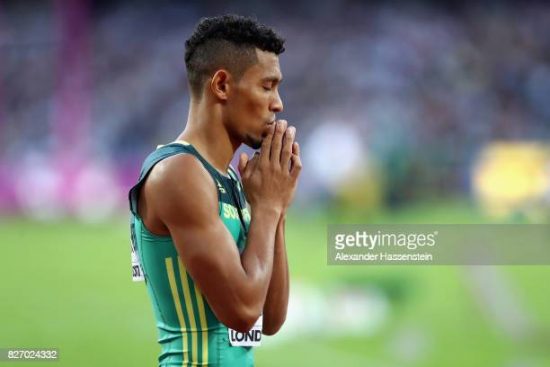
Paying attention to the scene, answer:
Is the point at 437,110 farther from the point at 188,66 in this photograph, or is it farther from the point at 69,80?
the point at 188,66

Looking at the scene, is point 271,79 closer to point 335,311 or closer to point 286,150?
point 286,150

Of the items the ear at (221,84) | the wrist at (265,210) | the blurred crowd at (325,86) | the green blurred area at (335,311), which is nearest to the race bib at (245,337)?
the wrist at (265,210)

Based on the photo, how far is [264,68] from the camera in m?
2.42

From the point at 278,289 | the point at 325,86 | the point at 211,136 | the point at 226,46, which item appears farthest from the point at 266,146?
the point at 325,86

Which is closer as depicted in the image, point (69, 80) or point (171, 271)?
point (171, 271)

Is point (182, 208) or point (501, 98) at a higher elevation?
point (501, 98)

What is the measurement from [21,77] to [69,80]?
52 cm

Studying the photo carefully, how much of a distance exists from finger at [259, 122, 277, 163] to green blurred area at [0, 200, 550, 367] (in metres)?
3.94

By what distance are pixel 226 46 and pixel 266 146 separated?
0.29m

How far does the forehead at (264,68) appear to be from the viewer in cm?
242

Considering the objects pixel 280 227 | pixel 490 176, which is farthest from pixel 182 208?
pixel 490 176

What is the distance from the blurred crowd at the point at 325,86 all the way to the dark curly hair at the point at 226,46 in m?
4.42

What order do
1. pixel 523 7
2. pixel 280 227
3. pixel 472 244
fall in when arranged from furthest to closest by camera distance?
pixel 523 7
pixel 472 244
pixel 280 227

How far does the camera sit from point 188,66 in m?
2.51
